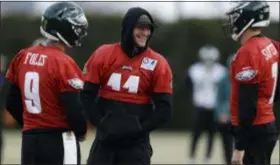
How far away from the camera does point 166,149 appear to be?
1991cm

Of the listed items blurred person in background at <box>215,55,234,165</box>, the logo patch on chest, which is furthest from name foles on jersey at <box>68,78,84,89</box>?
blurred person in background at <box>215,55,234,165</box>

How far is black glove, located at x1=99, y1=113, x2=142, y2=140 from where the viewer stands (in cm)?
816

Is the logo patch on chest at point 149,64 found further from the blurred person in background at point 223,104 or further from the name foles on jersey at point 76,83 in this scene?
the blurred person in background at point 223,104

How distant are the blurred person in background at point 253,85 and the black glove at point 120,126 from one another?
110cm

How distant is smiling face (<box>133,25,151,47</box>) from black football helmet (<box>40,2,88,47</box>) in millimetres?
651

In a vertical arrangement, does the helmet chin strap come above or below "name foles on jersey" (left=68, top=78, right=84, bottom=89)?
above

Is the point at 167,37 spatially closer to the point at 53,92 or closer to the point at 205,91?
the point at 205,91

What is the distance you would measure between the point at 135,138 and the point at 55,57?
1.06 m

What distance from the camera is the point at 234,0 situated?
9039mm

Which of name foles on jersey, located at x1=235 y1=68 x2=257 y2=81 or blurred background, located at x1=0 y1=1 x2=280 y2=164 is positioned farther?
blurred background, located at x1=0 y1=1 x2=280 y2=164

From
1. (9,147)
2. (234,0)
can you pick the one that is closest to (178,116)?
(9,147)

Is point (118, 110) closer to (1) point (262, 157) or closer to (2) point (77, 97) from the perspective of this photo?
(2) point (77, 97)

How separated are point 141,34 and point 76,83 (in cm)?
74

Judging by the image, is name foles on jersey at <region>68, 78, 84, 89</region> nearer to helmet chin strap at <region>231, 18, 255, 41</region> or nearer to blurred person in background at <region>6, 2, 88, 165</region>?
blurred person in background at <region>6, 2, 88, 165</region>
